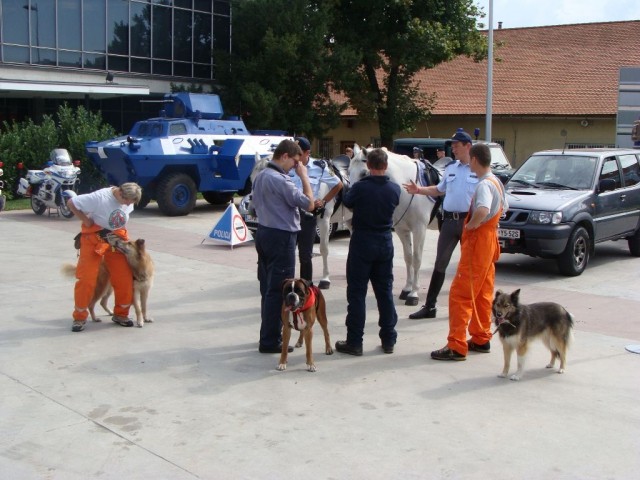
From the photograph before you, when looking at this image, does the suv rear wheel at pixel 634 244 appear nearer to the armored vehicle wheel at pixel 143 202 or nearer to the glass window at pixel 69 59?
the armored vehicle wheel at pixel 143 202

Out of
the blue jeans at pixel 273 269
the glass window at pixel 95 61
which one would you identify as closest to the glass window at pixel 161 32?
the glass window at pixel 95 61

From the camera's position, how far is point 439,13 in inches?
1139

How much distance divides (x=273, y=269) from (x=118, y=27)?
23401 millimetres

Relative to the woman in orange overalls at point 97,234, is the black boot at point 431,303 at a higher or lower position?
lower

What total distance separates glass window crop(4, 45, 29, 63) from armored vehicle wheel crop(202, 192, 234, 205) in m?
8.97

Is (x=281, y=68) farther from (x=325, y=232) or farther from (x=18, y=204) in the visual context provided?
(x=325, y=232)

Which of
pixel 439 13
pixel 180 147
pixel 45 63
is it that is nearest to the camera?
pixel 180 147

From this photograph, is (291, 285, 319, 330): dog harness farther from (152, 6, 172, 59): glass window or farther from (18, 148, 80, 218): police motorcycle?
(152, 6, 172, 59): glass window

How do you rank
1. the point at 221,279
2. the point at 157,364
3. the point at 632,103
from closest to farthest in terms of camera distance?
the point at 157,364
the point at 221,279
the point at 632,103

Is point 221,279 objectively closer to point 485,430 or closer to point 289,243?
point 289,243

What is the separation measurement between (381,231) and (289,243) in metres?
0.82

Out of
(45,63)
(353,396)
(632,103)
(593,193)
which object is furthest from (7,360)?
(45,63)

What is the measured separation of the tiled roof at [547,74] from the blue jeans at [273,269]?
984 inches

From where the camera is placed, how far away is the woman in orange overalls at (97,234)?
7.67 m
